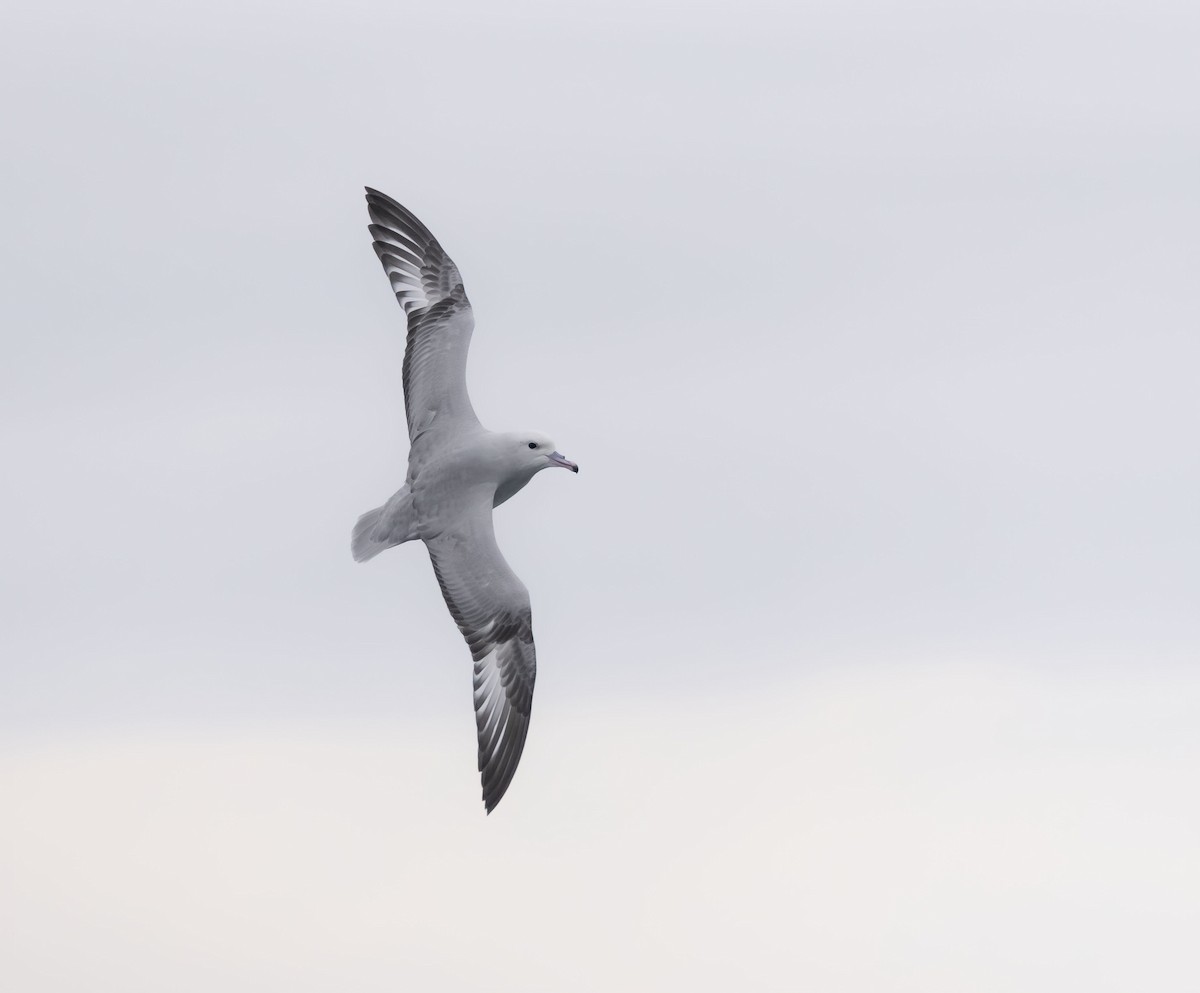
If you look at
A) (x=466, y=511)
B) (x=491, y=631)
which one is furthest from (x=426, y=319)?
(x=491, y=631)

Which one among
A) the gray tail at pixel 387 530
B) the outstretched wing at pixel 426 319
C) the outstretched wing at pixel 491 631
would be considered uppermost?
the outstretched wing at pixel 426 319

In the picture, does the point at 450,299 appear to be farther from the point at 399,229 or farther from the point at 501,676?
the point at 501,676

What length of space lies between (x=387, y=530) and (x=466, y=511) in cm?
101

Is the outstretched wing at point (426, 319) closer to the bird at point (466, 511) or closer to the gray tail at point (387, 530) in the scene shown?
the bird at point (466, 511)

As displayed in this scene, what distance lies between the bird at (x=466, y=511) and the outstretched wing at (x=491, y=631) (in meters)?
0.01

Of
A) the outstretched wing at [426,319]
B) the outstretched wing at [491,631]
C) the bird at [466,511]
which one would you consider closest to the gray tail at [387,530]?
the bird at [466,511]

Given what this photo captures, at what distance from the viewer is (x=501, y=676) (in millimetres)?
22156

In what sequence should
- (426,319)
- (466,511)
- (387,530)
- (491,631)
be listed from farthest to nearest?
(426,319), (491,631), (387,530), (466,511)

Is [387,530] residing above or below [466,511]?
below

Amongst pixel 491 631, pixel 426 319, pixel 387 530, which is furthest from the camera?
pixel 426 319

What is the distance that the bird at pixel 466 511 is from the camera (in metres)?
20.8

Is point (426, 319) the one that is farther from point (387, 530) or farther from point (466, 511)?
point (466, 511)

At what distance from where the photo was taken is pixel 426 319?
22828 mm

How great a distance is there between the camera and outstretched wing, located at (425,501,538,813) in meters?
20.9
